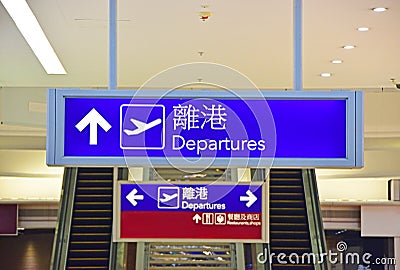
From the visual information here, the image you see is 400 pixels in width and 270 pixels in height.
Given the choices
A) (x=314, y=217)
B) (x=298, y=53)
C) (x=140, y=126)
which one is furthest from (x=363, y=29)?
(x=314, y=217)

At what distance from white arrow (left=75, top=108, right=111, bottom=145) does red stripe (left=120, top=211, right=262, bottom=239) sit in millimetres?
6547

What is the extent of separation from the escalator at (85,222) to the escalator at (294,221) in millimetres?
2807

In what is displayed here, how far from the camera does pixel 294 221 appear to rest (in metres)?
13.4

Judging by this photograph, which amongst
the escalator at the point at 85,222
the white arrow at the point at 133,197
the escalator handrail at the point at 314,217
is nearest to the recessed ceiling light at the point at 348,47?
the white arrow at the point at 133,197

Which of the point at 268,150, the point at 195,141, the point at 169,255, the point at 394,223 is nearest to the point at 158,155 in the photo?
the point at 195,141

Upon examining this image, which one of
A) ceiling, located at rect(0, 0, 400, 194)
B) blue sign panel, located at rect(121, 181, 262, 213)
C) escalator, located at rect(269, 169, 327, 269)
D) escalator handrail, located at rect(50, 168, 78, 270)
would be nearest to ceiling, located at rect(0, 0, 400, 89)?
ceiling, located at rect(0, 0, 400, 194)

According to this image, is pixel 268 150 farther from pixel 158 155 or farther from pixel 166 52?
pixel 166 52

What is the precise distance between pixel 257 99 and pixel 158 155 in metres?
0.52

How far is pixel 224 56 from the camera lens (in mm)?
8883

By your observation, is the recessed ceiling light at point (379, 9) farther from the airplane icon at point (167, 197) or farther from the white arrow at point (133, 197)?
the white arrow at point (133, 197)

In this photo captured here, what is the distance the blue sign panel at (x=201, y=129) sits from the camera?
360 cm

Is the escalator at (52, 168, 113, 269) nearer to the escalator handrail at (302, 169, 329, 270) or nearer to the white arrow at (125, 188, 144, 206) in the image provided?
the white arrow at (125, 188, 144, 206)

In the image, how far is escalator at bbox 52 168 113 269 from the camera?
42.0 feet

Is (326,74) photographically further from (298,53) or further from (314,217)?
(298,53)
